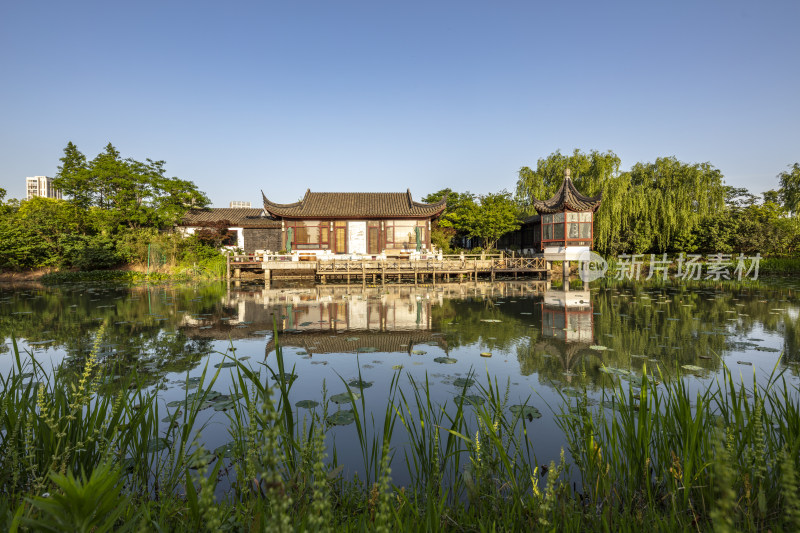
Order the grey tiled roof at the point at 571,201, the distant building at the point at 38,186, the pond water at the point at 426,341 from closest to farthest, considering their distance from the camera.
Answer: the pond water at the point at 426,341 → the grey tiled roof at the point at 571,201 → the distant building at the point at 38,186

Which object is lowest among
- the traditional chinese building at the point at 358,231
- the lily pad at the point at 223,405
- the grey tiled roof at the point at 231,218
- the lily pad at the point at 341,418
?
the lily pad at the point at 341,418

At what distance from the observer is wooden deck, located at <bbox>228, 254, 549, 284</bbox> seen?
18.3m

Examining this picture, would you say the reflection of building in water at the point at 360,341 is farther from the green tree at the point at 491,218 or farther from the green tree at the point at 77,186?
the green tree at the point at 77,186

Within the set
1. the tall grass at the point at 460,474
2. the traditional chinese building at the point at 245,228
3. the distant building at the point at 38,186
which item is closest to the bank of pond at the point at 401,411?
the tall grass at the point at 460,474

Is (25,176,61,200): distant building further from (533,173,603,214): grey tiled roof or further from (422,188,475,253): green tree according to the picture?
(533,173,603,214): grey tiled roof

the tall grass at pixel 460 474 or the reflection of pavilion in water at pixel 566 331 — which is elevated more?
the tall grass at pixel 460 474

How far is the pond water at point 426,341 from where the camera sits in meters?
4.07

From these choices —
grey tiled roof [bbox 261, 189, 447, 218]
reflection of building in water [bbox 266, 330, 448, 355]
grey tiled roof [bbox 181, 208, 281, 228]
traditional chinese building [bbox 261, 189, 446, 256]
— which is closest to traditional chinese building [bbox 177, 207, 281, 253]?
grey tiled roof [bbox 181, 208, 281, 228]

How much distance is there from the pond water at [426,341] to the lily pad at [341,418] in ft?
0.21

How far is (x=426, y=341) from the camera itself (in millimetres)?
6324

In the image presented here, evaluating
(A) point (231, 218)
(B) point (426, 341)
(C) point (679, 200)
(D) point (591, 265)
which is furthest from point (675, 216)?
(A) point (231, 218)

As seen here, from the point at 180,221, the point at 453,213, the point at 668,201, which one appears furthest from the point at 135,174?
the point at 668,201

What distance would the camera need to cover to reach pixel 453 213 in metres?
25.7

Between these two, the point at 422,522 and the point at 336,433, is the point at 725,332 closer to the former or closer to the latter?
the point at 336,433
